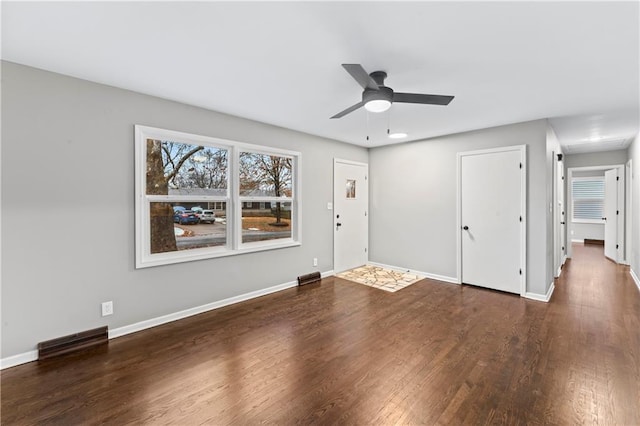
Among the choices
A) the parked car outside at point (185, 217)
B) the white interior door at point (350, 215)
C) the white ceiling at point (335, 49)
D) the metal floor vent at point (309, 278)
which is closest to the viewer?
the white ceiling at point (335, 49)

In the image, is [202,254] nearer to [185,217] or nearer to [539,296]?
[185,217]

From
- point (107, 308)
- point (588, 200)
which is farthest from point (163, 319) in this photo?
point (588, 200)

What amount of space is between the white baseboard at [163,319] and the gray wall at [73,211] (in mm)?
51

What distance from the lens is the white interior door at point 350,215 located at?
5297 millimetres

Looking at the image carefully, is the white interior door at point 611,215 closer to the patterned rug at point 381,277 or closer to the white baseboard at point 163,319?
the patterned rug at point 381,277

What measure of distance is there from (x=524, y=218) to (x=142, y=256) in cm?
487

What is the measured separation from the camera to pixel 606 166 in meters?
6.15

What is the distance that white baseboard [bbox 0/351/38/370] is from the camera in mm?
2350

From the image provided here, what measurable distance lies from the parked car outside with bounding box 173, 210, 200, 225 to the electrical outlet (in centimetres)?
105

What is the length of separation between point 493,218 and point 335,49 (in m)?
3.58

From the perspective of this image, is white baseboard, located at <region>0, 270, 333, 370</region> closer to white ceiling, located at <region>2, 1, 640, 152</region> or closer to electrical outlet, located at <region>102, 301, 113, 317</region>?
electrical outlet, located at <region>102, 301, 113, 317</region>

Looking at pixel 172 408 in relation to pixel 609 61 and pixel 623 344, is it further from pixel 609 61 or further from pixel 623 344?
pixel 609 61

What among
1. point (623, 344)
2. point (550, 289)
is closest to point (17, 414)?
point (623, 344)

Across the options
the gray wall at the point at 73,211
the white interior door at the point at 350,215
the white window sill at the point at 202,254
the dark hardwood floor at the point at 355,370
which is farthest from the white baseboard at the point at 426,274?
the gray wall at the point at 73,211
